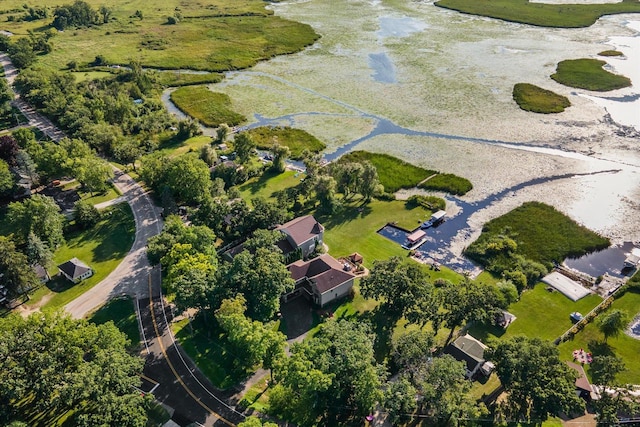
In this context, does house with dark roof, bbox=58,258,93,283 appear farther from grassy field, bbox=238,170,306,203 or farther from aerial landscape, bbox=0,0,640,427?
grassy field, bbox=238,170,306,203

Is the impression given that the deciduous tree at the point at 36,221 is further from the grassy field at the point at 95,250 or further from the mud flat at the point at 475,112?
the mud flat at the point at 475,112

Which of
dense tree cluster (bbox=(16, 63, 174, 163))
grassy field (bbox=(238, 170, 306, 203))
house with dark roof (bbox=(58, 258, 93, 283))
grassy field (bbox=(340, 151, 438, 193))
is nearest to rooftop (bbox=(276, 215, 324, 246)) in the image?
grassy field (bbox=(238, 170, 306, 203))

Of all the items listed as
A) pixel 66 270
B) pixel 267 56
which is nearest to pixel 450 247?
pixel 66 270

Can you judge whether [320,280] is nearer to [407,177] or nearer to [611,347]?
[611,347]

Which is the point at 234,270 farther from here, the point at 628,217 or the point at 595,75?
the point at 595,75

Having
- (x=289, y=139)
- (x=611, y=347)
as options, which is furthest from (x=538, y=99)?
(x=611, y=347)

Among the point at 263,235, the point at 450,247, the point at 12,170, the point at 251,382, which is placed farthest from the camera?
the point at 12,170
